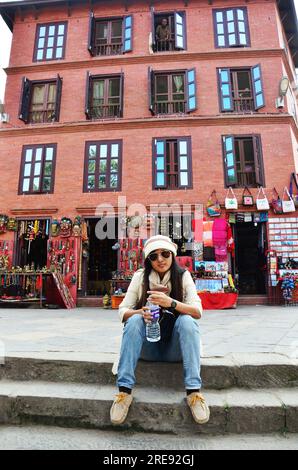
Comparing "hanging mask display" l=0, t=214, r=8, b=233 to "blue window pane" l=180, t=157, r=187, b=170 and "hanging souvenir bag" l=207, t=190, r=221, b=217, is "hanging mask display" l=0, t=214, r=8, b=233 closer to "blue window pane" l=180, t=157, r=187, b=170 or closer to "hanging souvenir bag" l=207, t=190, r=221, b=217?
"blue window pane" l=180, t=157, r=187, b=170

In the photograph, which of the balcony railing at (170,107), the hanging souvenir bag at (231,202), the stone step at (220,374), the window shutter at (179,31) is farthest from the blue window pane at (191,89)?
the stone step at (220,374)

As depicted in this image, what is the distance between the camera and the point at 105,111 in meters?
12.2

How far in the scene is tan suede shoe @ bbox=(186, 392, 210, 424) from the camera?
6.79 ft

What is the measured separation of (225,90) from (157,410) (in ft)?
39.2

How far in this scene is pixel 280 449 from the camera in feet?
6.28

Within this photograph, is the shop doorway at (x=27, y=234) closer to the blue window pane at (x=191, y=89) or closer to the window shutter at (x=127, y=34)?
the blue window pane at (x=191, y=89)

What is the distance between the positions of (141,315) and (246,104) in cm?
1135

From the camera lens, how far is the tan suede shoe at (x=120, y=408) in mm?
2109

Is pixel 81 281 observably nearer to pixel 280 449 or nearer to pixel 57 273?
pixel 57 273

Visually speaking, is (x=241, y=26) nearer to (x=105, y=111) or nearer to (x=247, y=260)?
(x=105, y=111)

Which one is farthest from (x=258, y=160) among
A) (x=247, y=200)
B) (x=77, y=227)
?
(x=77, y=227)

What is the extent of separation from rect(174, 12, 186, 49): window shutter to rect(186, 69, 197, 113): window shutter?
122 centimetres

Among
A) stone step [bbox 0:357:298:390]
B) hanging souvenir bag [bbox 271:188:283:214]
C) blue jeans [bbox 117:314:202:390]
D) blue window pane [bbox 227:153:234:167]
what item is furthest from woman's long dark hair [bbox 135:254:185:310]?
blue window pane [bbox 227:153:234:167]

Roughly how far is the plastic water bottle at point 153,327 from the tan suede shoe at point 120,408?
1.44 feet
